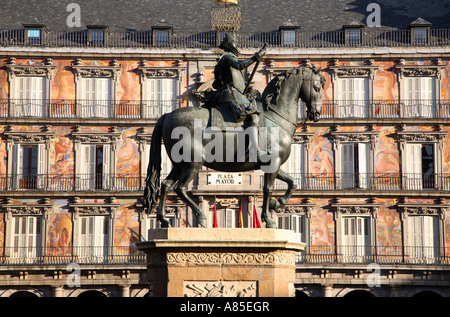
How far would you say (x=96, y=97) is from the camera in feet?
138

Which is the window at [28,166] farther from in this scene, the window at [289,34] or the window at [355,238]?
the window at [355,238]

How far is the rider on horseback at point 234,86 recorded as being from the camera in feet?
46.8

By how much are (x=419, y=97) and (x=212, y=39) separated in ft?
33.5

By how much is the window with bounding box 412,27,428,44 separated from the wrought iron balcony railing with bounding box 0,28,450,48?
5 centimetres

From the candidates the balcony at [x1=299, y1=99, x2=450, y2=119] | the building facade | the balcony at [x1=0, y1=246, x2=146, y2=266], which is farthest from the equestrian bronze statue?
the balcony at [x1=299, y1=99, x2=450, y2=119]

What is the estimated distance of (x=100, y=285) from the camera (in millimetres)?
40469

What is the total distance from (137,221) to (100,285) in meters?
3.36

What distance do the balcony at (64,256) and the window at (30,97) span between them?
6.36 metres

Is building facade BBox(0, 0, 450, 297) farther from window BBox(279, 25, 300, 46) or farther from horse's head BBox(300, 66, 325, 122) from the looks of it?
horse's head BBox(300, 66, 325, 122)

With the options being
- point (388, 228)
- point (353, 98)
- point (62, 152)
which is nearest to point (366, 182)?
point (388, 228)
